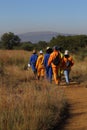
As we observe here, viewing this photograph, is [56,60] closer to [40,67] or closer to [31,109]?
[40,67]

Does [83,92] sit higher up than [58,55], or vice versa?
[58,55]

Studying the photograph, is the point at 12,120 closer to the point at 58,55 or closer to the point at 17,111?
the point at 17,111

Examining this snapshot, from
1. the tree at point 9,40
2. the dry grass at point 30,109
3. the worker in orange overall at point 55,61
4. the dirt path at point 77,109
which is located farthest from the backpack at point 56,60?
the tree at point 9,40

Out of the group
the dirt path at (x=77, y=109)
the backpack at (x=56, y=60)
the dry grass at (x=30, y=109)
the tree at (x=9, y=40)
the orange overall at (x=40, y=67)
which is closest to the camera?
the dry grass at (x=30, y=109)

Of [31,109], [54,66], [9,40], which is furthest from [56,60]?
[9,40]

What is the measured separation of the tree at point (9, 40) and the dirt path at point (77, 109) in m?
62.2

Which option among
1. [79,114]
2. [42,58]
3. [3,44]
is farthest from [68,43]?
[79,114]

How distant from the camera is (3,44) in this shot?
3162 inches

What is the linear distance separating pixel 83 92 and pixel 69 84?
2767 millimetres

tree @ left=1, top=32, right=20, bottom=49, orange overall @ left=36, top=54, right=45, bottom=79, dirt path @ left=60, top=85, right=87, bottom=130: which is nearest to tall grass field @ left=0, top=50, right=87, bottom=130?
dirt path @ left=60, top=85, right=87, bottom=130

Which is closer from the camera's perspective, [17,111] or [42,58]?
[17,111]

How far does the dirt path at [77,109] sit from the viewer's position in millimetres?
10759

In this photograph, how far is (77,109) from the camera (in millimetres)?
12977

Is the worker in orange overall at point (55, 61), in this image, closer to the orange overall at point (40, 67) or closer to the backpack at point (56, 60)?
the backpack at point (56, 60)
